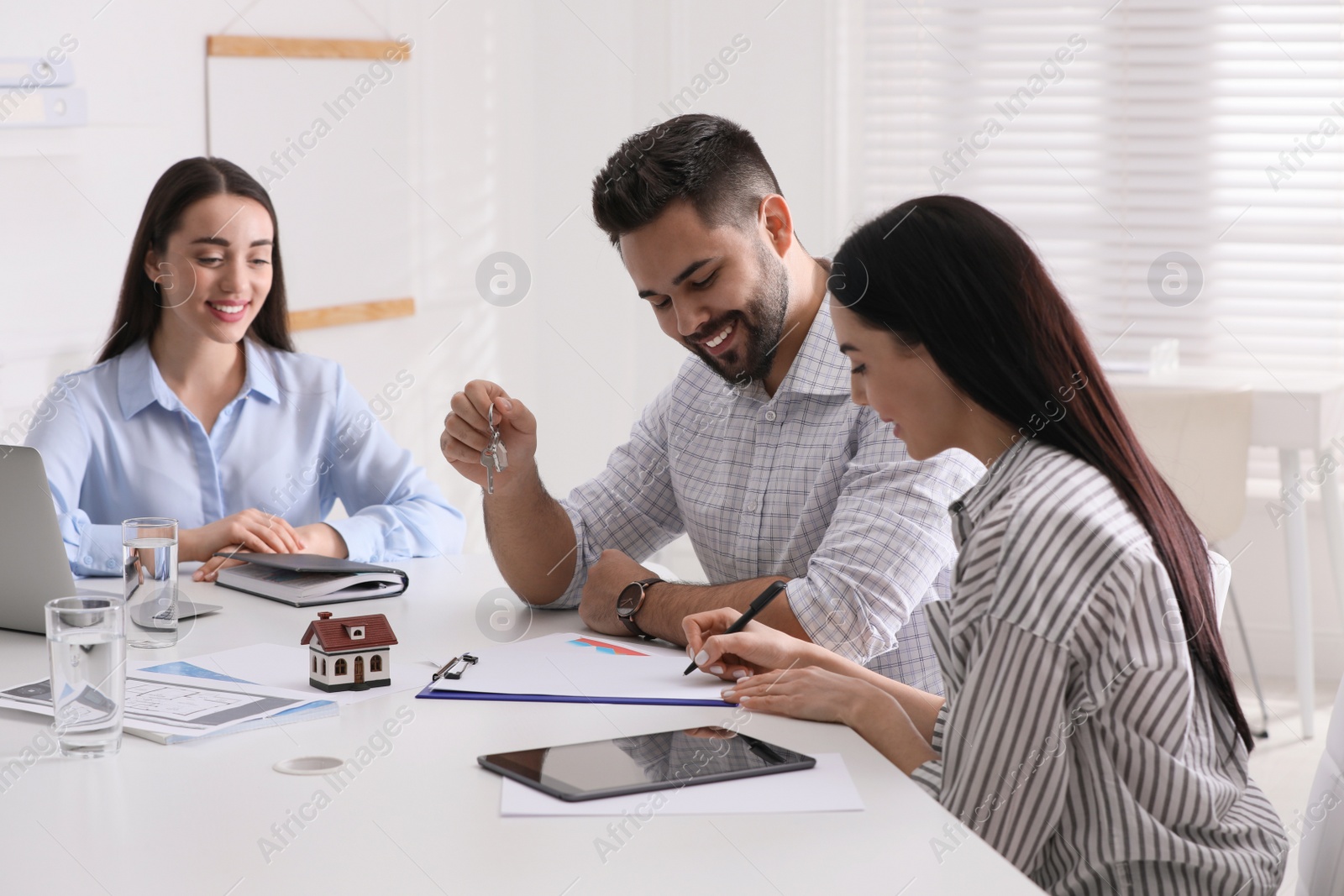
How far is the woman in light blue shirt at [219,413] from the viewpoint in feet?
7.81

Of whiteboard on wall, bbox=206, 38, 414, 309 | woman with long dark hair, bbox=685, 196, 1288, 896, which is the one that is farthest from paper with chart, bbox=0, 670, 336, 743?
whiteboard on wall, bbox=206, 38, 414, 309

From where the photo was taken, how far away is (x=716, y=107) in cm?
447

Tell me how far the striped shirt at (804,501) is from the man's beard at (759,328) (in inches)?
1.7

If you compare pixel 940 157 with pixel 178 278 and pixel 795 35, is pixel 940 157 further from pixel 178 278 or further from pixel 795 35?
pixel 178 278

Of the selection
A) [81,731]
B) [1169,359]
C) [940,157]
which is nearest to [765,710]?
[81,731]

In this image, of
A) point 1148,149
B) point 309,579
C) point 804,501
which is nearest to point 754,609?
point 804,501

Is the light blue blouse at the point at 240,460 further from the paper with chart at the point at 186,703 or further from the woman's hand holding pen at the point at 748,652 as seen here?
the woman's hand holding pen at the point at 748,652

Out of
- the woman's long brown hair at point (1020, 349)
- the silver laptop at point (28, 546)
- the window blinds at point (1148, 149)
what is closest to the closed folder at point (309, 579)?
the silver laptop at point (28, 546)

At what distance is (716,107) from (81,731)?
3.58 m

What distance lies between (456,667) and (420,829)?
1.54 ft

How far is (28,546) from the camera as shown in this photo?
1708 millimetres

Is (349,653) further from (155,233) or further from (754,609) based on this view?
(155,233)

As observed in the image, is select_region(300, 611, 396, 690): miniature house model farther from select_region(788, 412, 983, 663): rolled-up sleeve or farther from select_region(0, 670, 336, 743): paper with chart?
select_region(788, 412, 983, 663): rolled-up sleeve

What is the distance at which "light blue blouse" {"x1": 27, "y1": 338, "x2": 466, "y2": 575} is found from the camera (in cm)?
232
